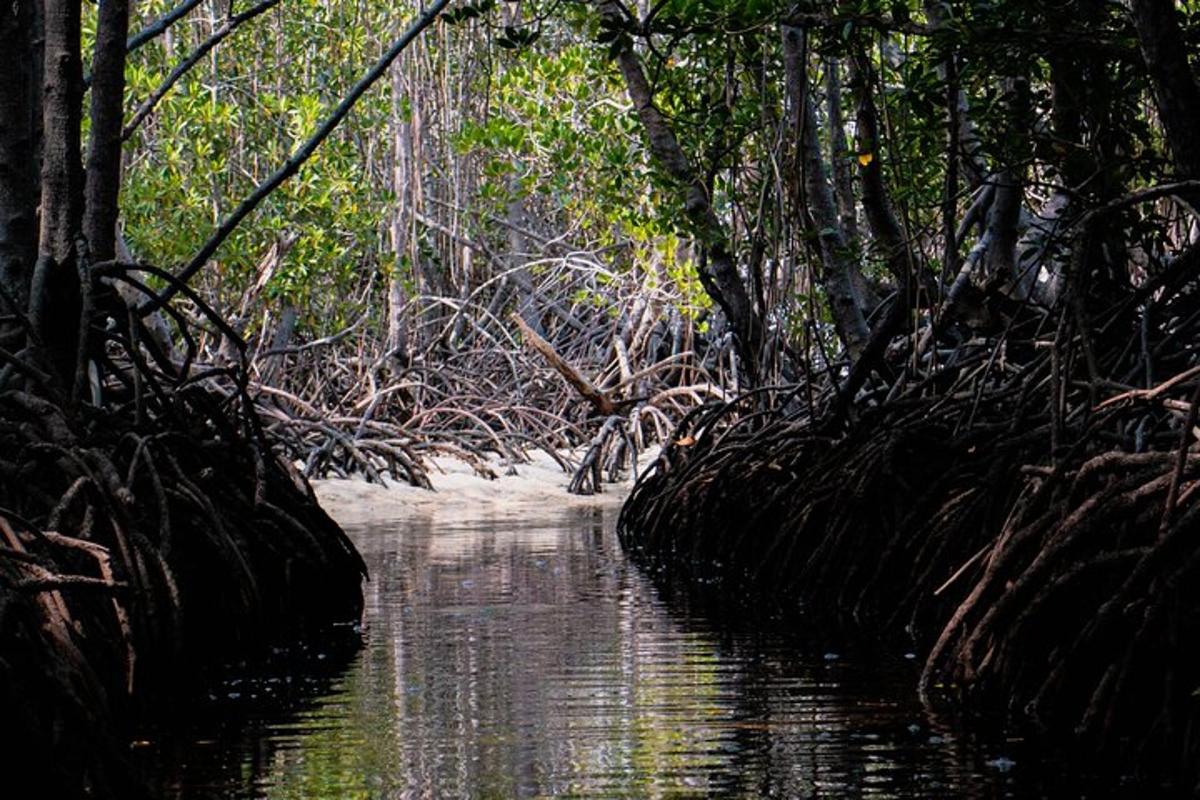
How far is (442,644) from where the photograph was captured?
226 inches

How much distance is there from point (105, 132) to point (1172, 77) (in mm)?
3596

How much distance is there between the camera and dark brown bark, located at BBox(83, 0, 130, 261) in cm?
675

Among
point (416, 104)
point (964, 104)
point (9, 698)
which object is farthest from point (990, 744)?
point (416, 104)

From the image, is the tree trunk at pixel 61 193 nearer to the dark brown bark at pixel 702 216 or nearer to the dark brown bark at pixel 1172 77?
the dark brown bark at pixel 1172 77

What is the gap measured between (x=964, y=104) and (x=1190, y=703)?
15.6 ft

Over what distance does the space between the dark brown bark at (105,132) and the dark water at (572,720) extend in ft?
5.11

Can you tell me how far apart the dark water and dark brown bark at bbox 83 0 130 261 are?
1556 mm

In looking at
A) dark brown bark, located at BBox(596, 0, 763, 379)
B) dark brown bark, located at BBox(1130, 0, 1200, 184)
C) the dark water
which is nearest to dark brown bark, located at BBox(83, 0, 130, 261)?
the dark water

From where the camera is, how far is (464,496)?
1333 centimetres

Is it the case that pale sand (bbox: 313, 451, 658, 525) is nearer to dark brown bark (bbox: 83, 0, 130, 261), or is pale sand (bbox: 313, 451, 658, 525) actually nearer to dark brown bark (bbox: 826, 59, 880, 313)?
dark brown bark (bbox: 826, 59, 880, 313)

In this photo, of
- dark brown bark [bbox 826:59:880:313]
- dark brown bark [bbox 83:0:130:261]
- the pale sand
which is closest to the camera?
dark brown bark [bbox 83:0:130:261]

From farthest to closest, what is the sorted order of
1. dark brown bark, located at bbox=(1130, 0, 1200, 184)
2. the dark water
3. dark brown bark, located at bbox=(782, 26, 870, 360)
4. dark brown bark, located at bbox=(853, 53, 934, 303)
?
dark brown bark, located at bbox=(782, 26, 870, 360) → dark brown bark, located at bbox=(853, 53, 934, 303) → dark brown bark, located at bbox=(1130, 0, 1200, 184) → the dark water

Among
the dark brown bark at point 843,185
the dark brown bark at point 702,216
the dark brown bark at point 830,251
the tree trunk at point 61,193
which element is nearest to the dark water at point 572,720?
the tree trunk at point 61,193

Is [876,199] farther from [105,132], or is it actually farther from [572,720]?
[572,720]
